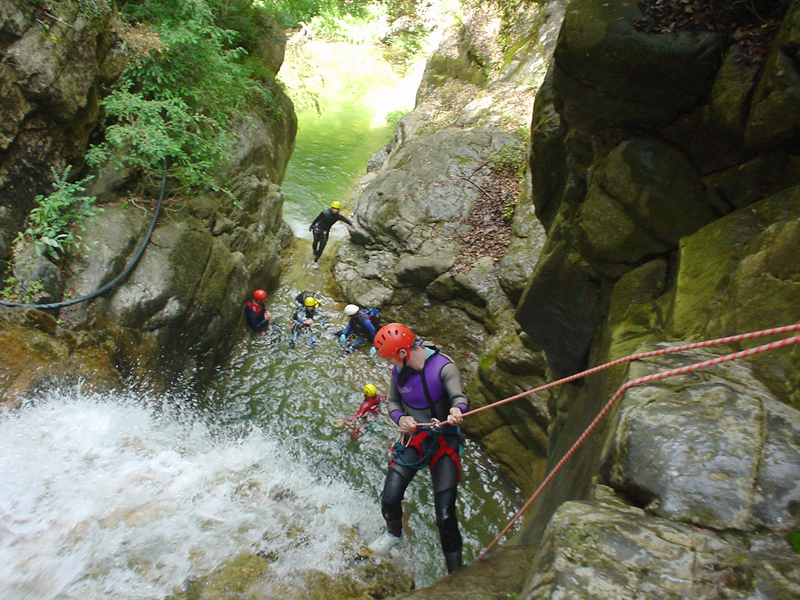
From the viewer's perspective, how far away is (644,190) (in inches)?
142

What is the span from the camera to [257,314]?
8852 mm

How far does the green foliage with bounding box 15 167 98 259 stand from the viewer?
5.54m

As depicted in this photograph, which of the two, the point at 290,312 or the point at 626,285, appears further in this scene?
the point at 290,312

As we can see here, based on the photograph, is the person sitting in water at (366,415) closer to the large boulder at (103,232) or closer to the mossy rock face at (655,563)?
the large boulder at (103,232)

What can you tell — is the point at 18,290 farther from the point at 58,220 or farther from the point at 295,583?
the point at 295,583

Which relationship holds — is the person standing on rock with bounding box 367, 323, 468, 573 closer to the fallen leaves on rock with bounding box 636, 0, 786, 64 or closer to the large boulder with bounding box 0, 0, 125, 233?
the fallen leaves on rock with bounding box 636, 0, 786, 64

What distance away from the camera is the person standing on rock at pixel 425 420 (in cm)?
402

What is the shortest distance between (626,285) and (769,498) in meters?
2.33

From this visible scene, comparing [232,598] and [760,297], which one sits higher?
[760,297]

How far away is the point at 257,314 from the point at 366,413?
318 centimetres

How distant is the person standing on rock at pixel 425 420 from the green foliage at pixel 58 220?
441cm

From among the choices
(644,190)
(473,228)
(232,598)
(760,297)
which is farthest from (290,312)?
(760,297)

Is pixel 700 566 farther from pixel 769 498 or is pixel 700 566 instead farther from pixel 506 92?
pixel 506 92

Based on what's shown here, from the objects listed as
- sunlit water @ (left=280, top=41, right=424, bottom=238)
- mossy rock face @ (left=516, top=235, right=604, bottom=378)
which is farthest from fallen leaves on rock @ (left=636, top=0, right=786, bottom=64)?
sunlit water @ (left=280, top=41, right=424, bottom=238)
